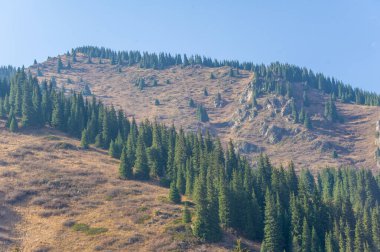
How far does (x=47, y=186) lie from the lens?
326 feet

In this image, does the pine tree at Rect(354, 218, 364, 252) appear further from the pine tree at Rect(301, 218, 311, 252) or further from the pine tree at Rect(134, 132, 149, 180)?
the pine tree at Rect(134, 132, 149, 180)

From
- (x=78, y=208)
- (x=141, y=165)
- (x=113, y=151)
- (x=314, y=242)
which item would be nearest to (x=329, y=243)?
(x=314, y=242)

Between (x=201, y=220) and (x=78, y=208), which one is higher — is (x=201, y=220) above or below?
above

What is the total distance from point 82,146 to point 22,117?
34692 mm

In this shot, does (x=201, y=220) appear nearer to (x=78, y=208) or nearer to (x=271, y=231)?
(x=271, y=231)

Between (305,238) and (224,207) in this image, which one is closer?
(305,238)

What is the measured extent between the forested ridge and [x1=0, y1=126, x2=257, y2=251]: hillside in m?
5.29

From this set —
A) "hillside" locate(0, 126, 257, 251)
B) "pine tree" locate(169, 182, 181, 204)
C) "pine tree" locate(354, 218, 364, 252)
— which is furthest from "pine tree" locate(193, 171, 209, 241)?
"pine tree" locate(354, 218, 364, 252)

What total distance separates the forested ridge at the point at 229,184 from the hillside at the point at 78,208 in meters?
5.29

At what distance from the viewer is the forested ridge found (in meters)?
81.5

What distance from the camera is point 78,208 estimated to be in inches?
3526

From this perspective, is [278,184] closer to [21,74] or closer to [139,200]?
[139,200]

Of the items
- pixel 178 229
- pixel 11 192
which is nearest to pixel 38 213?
pixel 11 192

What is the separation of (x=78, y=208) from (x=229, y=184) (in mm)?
33071
